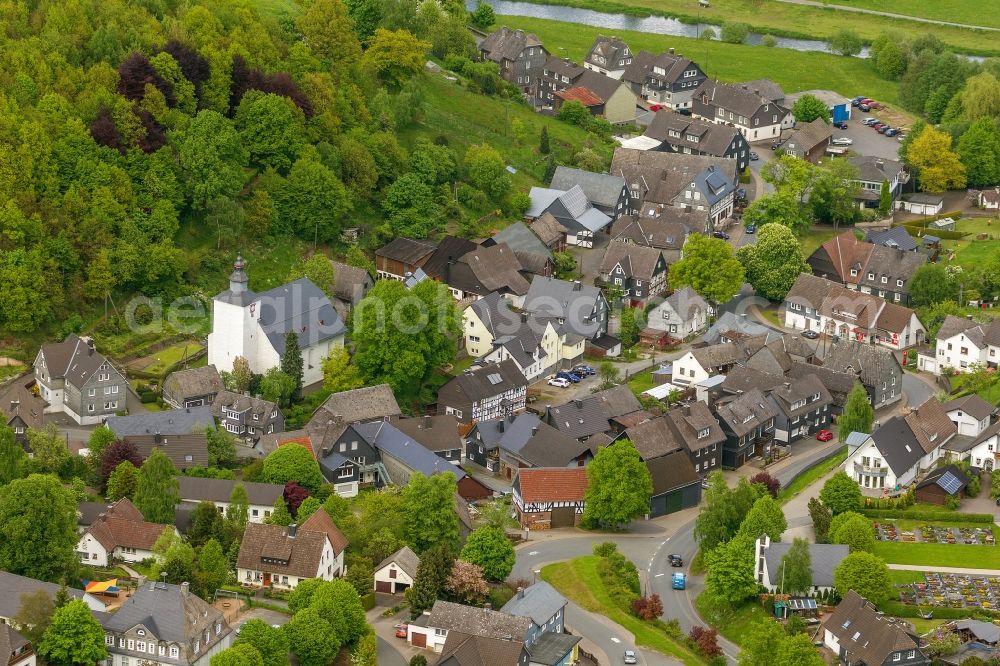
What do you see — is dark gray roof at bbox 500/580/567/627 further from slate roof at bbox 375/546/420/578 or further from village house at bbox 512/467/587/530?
village house at bbox 512/467/587/530

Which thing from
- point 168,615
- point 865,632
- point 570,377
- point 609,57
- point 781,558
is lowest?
point 570,377

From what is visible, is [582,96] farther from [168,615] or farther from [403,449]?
[168,615]

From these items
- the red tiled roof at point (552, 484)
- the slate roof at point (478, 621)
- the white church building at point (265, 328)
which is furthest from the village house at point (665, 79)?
the slate roof at point (478, 621)

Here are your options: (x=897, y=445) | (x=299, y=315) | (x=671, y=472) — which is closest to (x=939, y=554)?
(x=897, y=445)

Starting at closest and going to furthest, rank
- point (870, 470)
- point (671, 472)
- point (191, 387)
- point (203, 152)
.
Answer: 1. point (870, 470)
2. point (671, 472)
3. point (191, 387)
4. point (203, 152)

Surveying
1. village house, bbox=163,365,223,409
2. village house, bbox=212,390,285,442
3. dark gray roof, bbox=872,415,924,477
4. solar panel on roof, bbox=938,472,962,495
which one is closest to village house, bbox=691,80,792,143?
dark gray roof, bbox=872,415,924,477

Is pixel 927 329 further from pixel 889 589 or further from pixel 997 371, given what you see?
pixel 889 589

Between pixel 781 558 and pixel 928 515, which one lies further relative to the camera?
pixel 928 515
